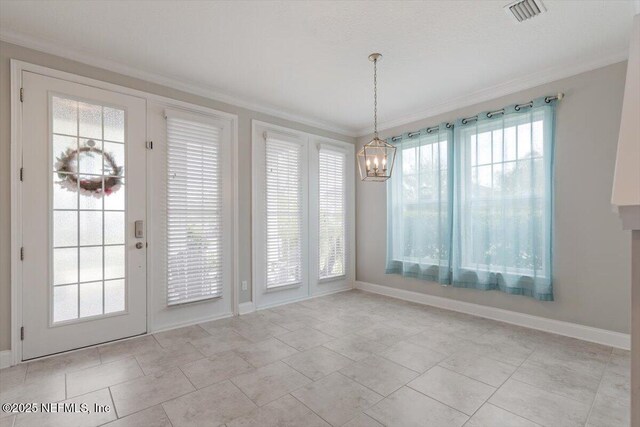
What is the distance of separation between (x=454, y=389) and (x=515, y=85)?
331cm

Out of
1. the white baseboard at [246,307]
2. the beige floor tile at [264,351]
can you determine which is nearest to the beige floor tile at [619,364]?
the beige floor tile at [264,351]

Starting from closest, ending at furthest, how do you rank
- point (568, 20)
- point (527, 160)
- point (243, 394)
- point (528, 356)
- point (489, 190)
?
point (243, 394) < point (568, 20) < point (528, 356) < point (527, 160) < point (489, 190)

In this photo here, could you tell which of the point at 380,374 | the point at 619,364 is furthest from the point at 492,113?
the point at 380,374

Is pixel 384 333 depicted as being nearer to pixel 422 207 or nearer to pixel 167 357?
pixel 422 207

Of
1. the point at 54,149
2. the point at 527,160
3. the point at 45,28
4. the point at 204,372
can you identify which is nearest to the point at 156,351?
the point at 204,372

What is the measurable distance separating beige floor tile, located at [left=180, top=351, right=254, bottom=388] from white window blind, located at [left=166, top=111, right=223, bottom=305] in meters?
1.09

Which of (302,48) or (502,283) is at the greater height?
(302,48)

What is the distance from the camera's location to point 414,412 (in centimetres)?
202

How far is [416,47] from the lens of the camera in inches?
114

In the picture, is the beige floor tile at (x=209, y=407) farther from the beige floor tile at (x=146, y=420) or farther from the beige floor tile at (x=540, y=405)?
the beige floor tile at (x=540, y=405)

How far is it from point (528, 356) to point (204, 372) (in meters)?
2.82

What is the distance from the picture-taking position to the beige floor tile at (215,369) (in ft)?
7.95

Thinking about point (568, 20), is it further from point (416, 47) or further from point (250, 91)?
point (250, 91)

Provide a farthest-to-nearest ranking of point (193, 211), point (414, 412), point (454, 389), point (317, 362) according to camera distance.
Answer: point (193, 211) → point (317, 362) → point (454, 389) → point (414, 412)
